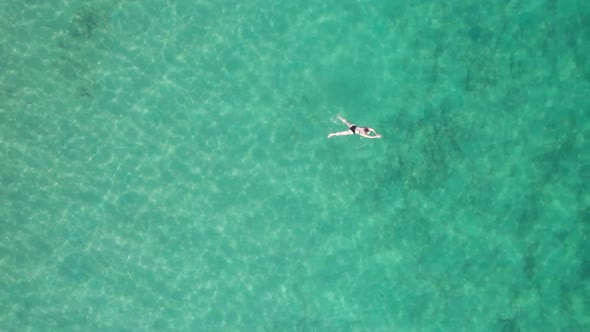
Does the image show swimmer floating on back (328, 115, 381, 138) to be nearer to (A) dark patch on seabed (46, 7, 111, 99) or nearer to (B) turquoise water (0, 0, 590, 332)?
(B) turquoise water (0, 0, 590, 332)

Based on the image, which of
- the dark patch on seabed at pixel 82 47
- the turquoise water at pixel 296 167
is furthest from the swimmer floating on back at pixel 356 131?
the dark patch on seabed at pixel 82 47

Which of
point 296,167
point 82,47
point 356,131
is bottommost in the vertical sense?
point 296,167

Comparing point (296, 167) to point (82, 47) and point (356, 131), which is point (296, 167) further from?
point (82, 47)

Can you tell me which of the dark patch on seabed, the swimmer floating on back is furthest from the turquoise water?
the swimmer floating on back

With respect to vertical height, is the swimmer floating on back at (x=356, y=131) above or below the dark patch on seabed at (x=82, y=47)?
below

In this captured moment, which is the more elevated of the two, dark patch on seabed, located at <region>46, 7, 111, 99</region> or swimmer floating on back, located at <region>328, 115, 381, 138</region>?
dark patch on seabed, located at <region>46, 7, 111, 99</region>

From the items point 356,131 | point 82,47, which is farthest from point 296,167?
point 82,47

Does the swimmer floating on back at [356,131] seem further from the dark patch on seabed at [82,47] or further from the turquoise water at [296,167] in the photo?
the dark patch on seabed at [82,47]

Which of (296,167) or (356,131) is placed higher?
(356,131)

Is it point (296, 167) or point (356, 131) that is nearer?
point (356, 131)
